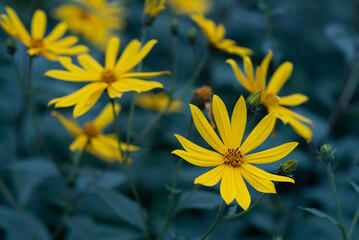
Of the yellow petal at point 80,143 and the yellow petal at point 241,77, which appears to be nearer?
the yellow petal at point 241,77

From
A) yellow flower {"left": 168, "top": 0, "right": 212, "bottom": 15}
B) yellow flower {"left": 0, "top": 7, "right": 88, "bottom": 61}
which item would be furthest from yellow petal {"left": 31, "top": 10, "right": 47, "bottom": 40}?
yellow flower {"left": 168, "top": 0, "right": 212, "bottom": 15}

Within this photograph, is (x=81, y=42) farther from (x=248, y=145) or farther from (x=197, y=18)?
(x=248, y=145)

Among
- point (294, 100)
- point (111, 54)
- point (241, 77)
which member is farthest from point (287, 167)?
point (111, 54)

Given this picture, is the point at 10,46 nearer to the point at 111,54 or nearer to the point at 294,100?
the point at 111,54

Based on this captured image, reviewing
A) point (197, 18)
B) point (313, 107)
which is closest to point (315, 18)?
point (313, 107)

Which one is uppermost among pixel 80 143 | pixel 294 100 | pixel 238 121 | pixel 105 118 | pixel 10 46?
pixel 294 100

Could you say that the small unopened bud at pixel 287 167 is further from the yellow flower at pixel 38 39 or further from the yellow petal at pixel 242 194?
the yellow flower at pixel 38 39

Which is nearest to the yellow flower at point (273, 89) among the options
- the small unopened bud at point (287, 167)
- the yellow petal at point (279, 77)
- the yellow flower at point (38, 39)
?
the yellow petal at point (279, 77)
